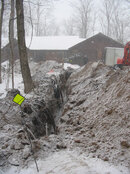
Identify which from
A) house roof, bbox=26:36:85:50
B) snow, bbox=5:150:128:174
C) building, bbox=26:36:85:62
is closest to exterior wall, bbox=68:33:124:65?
building, bbox=26:36:85:62

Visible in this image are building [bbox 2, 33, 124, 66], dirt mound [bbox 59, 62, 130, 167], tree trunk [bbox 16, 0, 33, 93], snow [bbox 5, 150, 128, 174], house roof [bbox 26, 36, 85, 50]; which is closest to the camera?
snow [bbox 5, 150, 128, 174]

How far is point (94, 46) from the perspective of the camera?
22312 mm

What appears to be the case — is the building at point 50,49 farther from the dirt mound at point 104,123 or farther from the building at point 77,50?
the dirt mound at point 104,123

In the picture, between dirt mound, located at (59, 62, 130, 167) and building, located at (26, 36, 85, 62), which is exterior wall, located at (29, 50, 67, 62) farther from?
dirt mound, located at (59, 62, 130, 167)

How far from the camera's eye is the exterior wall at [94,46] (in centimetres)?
2222

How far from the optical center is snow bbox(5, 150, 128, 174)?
2109 millimetres

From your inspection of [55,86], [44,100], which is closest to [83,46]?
[55,86]

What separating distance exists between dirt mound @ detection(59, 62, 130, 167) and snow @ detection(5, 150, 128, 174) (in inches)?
5.5

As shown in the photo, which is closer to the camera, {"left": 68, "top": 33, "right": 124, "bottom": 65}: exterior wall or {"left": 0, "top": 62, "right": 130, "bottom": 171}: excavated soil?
{"left": 0, "top": 62, "right": 130, "bottom": 171}: excavated soil

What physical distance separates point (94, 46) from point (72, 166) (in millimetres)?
21669

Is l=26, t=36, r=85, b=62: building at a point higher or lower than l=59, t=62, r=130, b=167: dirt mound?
higher

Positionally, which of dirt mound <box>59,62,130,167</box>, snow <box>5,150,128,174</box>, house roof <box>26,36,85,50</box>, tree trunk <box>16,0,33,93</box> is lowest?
snow <box>5,150,128,174</box>

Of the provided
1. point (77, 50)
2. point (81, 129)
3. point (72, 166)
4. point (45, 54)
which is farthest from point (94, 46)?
point (72, 166)

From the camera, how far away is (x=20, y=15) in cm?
628
